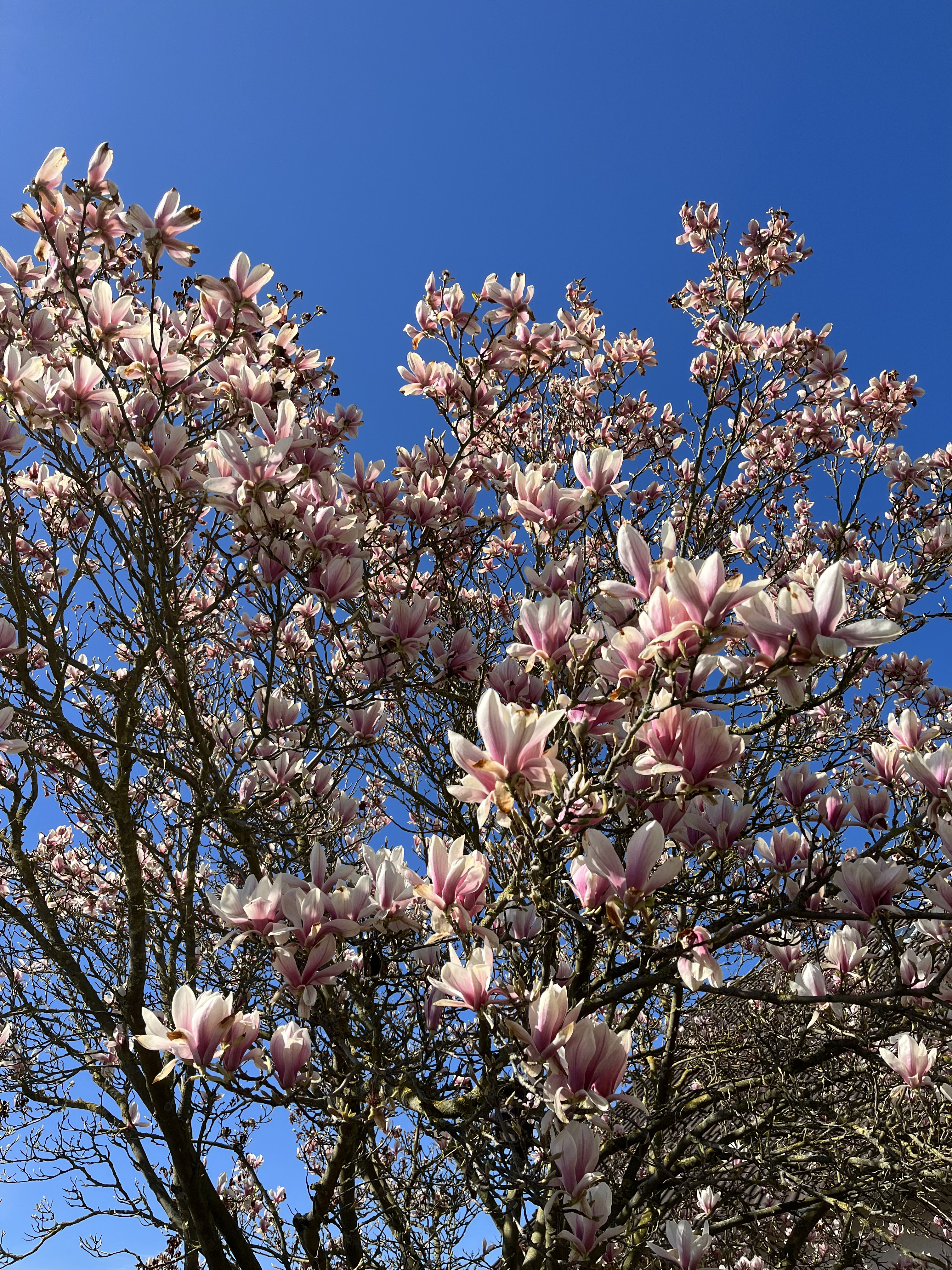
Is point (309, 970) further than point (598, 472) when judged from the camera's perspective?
No

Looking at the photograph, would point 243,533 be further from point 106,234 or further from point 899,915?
point 899,915

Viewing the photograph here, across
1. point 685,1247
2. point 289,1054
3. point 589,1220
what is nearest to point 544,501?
point 289,1054

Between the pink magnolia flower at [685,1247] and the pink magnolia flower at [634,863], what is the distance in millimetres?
1454

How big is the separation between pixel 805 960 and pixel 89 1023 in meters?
Result: 3.37

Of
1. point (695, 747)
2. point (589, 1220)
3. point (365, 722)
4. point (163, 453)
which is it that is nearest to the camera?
point (695, 747)

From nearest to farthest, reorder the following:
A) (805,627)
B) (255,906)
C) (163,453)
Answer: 1. (805,627)
2. (255,906)
3. (163,453)

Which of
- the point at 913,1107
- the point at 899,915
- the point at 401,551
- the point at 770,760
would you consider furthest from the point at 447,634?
the point at 913,1107

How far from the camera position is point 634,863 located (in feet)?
5.07

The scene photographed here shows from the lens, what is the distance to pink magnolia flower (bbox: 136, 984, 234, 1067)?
62.6 inches

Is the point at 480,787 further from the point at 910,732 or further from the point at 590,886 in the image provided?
the point at 910,732

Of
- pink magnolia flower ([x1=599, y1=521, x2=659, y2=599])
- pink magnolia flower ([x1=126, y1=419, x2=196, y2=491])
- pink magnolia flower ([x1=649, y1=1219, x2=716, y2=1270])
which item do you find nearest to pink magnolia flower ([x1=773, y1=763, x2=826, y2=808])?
pink magnolia flower ([x1=599, y1=521, x2=659, y2=599])

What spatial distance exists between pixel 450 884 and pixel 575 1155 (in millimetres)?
553

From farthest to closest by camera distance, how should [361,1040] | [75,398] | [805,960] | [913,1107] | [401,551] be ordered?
1. [401,551]
2. [913,1107]
3. [805,960]
4. [361,1040]
5. [75,398]

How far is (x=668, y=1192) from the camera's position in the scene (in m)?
3.52
